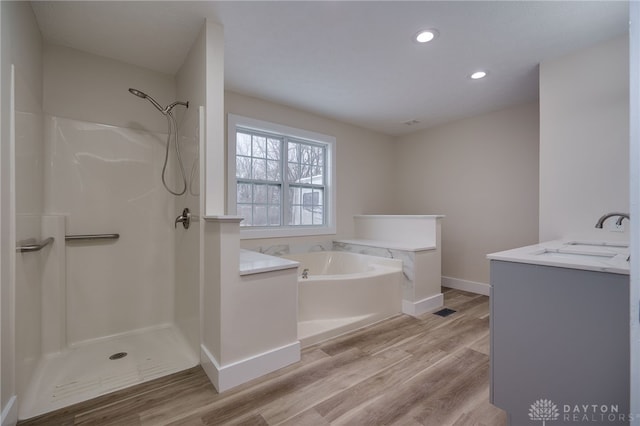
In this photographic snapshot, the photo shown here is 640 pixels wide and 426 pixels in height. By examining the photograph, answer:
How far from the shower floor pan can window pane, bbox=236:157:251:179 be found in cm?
170

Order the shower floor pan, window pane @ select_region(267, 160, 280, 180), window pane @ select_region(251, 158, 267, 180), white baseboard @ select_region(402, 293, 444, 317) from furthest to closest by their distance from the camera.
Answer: window pane @ select_region(267, 160, 280, 180) → window pane @ select_region(251, 158, 267, 180) → white baseboard @ select_region(402, 293, 444, 317) → the shower floor pan

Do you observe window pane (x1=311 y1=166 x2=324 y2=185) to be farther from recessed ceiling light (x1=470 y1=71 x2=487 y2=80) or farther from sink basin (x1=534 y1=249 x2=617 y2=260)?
sink basin (x1=534 y1=249 x2=617 y2=260)

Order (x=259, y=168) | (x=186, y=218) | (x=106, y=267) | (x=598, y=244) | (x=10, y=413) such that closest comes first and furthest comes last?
(x=10, y=413) → (x=598, y=244) → (x=186, y=218) → (x=106, y=267) → (x=259, y=168)

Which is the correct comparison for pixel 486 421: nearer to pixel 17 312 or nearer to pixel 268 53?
pixel 17 312

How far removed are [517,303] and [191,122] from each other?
232 centimetres

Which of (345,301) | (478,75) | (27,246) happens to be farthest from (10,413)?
(478,75)

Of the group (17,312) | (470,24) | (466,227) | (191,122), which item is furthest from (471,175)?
(17,312)

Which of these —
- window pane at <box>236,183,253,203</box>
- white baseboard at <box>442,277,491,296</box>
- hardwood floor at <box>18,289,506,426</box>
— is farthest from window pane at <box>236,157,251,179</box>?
white baseboard at <box>442,277,491,296</box>

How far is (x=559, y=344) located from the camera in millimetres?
1176

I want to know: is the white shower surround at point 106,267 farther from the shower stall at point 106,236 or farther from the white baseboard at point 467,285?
the white baseboard at point 467,285

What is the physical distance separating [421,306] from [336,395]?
1616 mm

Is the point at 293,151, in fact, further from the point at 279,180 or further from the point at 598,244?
the point at 598,244

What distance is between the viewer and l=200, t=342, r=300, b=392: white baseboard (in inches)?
66.8

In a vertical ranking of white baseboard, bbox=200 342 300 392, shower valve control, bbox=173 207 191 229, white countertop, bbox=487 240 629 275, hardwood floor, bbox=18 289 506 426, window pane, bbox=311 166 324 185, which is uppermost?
window pane, bbox=311 166 324 185
